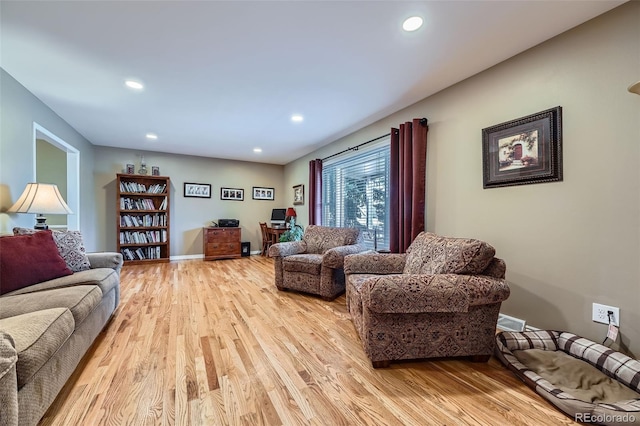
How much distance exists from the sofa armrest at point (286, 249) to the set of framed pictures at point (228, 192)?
3038 mm

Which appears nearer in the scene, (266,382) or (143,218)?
→ (266,382)

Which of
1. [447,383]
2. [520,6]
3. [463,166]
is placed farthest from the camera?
[463,166]

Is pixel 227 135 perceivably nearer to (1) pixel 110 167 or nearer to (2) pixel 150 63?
(2) pixel 150 63

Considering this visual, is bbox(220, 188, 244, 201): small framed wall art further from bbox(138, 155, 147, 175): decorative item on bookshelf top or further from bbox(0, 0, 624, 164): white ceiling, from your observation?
bbox(0, 0, 624, 164): white ceiling

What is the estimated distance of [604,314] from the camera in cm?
165

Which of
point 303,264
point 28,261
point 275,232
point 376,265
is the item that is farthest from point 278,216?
point 28,261

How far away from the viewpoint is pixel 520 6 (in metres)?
1.60

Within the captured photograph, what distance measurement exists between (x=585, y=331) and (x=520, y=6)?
2166 mm

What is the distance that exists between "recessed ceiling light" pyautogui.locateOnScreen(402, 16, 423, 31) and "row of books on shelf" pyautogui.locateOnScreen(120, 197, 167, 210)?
204 inches

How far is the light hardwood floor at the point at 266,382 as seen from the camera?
1.24 metres

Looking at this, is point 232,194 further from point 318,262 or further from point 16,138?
point 318,262

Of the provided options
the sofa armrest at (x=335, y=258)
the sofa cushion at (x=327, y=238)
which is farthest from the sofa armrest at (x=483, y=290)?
the sofa cushion at (x=327, y=238)

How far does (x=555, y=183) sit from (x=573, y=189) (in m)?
0.11

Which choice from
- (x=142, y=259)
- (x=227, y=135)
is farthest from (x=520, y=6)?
(x=142, y=259)
